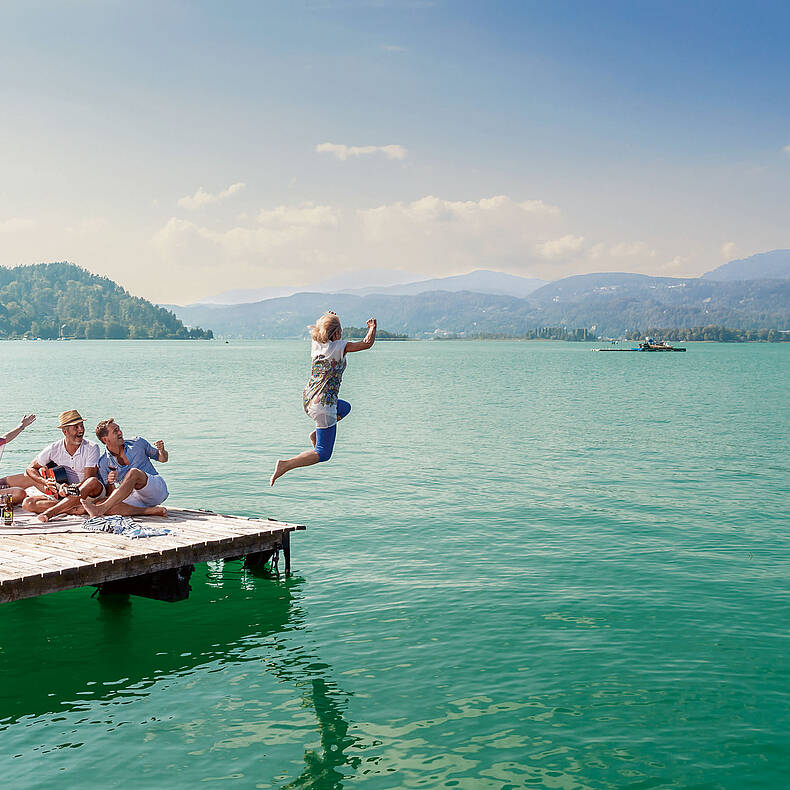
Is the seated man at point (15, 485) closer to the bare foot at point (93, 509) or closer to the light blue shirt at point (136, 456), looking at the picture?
the bare foot at point (93, 509)

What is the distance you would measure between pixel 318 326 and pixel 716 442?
115ft

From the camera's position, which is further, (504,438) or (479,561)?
(504,438)

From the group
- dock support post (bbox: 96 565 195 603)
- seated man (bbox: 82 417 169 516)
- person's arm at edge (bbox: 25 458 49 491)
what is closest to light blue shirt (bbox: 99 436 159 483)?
seated man (bbox: 82 417 169 516)

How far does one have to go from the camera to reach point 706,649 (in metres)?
13.1

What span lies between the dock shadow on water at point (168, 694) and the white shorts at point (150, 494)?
1.85 meters

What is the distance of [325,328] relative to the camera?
33.1 ft

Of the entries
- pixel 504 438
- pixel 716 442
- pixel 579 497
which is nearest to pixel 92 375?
pixel 504 438

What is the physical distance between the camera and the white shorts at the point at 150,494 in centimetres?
1505

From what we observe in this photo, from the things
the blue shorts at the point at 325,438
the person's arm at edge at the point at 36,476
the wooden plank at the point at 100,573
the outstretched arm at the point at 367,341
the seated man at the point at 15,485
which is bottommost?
the wooden plank at the point at 100,573

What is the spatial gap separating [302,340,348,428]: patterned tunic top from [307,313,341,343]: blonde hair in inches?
3.8

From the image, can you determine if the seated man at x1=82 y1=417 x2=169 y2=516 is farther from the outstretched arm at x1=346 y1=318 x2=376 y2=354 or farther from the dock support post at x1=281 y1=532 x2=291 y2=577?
the outstretched arm at x1=346 y1=318 x2=376 y2=354

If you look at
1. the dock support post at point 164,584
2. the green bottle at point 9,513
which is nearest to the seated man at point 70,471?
the green bottle at point 9,513

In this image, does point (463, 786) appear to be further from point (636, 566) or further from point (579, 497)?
point (579, 497)

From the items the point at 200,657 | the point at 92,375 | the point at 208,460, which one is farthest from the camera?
the point at 92,375
